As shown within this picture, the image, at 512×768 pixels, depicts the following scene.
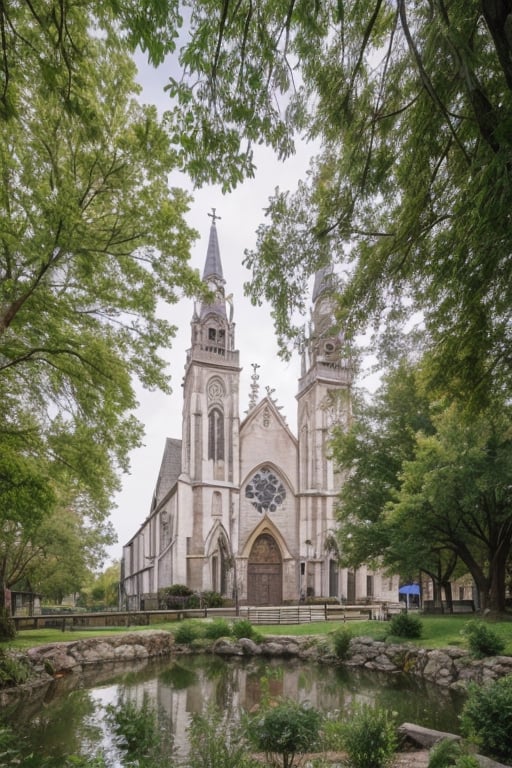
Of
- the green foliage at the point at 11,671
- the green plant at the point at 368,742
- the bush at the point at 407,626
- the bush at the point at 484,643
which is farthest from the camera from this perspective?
the bush at the point at 407,626

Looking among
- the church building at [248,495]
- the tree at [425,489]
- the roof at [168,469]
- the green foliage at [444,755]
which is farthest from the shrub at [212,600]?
the green foliage at [444,755]

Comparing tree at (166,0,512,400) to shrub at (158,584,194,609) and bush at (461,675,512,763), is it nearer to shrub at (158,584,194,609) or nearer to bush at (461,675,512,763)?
bush at (461,675,512,763)

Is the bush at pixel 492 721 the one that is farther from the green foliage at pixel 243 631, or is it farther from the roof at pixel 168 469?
the roof at pixel 168 469

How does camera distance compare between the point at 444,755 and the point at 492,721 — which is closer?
the point at 444,755

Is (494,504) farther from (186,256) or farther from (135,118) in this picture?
(135,118)

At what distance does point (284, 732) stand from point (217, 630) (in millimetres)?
16486

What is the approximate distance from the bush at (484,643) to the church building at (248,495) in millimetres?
18956

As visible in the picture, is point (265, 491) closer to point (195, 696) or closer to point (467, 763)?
point (195, 696)

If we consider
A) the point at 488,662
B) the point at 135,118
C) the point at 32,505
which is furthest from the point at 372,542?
the point at 135,118

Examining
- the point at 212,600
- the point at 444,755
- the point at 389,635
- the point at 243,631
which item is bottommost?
the point at 212,600

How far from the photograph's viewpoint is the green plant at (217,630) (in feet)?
70.1

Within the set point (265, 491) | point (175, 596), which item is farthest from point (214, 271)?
point (175, 596)

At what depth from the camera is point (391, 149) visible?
632 centimetres

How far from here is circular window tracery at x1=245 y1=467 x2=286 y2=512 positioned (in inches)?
1486
